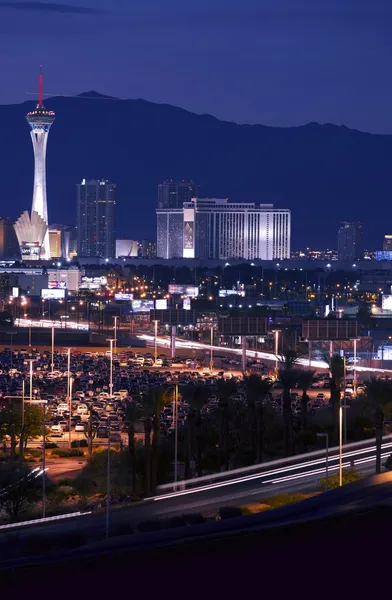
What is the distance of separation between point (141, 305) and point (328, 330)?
140 ft

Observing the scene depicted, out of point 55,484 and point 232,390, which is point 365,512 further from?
point 232,390

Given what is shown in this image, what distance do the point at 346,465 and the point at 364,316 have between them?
55.4m

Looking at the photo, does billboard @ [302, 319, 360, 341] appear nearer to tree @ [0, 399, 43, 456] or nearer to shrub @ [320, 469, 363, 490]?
tree @ [0, 399, 43, 456]

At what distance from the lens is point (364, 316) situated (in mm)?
80188

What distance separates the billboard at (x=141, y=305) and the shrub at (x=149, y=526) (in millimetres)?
72453

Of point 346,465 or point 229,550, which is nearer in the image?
point 229,550

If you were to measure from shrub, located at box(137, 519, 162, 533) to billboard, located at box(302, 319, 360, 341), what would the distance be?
33.4 metres

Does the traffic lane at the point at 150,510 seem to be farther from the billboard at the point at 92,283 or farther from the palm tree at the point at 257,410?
the billboard at the point at 92,283

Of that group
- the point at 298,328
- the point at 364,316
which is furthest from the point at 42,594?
the point at 364,316

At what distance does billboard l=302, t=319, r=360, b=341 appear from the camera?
51875mm

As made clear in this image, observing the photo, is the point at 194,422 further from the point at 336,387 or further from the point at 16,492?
the point at 336,387

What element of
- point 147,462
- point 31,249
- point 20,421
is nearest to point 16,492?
point 147,462

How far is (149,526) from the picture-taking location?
18.5 m

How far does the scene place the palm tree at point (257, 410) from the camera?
1129 inches
